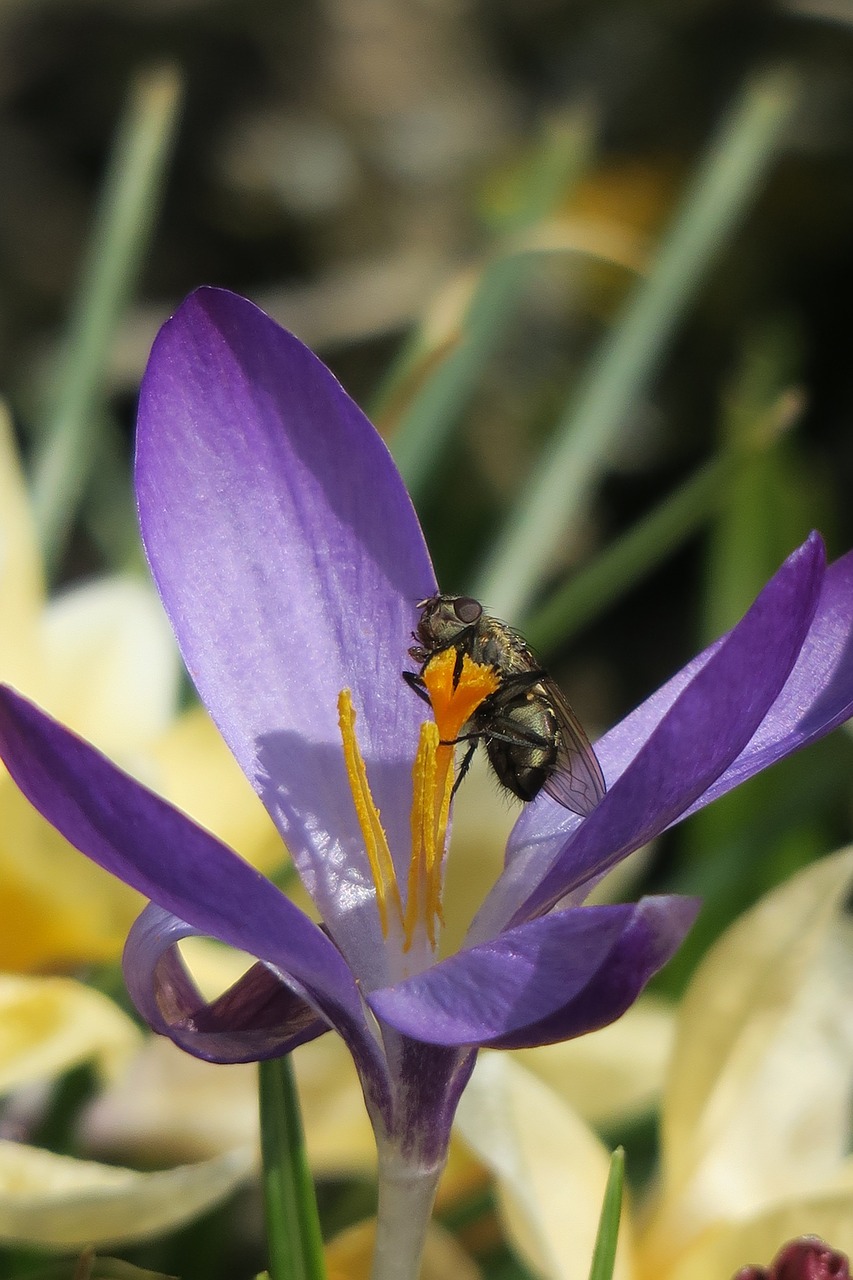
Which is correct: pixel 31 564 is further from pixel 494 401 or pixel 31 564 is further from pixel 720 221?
pixel 494 401

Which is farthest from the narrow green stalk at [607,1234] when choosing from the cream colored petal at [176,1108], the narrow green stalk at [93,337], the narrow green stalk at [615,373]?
the narrow green stalk at [93,337]

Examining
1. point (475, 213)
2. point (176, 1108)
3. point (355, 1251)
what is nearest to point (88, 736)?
point (176, 1108)

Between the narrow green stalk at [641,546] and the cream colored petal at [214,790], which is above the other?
the narrow green stalk at [641,546]

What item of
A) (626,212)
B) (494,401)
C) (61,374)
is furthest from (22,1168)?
(626,212)

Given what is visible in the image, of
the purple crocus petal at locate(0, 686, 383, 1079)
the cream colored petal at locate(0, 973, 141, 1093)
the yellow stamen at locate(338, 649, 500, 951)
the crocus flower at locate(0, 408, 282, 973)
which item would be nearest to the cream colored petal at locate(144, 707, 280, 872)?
the crocus flower at locate(0, 408, 282, 973)

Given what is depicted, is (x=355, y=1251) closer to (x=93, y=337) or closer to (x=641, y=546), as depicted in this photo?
(x=641, y=546)

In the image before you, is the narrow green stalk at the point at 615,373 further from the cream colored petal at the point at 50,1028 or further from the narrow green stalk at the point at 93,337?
the cream colored petal at the point at 50,1028
